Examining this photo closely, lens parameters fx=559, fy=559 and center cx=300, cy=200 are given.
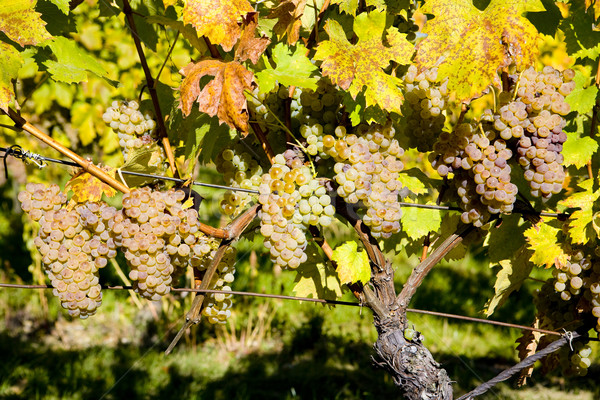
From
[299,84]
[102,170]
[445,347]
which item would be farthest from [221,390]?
[299,84]

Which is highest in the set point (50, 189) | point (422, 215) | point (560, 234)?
point (50, 189)

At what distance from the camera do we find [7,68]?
3.49ft

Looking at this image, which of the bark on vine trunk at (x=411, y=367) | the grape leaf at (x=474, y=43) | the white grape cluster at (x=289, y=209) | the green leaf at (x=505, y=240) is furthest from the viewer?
the green leaf at (x=505, y=240)

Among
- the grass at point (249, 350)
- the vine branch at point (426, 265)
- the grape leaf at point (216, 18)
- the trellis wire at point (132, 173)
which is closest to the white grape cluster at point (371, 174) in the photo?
the trellis wire at point (132, 173)

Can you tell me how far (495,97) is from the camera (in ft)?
3.62

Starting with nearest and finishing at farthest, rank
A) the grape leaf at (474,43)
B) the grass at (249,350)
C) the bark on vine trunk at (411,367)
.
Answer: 1. the grape leaf at (474,43)
2. the bark on vine trunk at (411,367)
3. the grass at (249,350)

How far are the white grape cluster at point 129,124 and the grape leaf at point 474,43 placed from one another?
2.24ft

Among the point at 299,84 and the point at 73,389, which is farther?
the point at 73,389

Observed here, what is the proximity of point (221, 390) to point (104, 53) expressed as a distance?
2008 mm

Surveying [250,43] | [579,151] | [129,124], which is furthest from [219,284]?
[579,151]

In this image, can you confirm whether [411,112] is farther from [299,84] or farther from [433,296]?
[433,296]

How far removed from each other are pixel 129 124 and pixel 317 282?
1.97 feet

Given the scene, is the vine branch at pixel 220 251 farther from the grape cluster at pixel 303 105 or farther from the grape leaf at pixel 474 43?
the grape leaf at pixel 474 43

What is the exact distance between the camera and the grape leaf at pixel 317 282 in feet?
4.57
